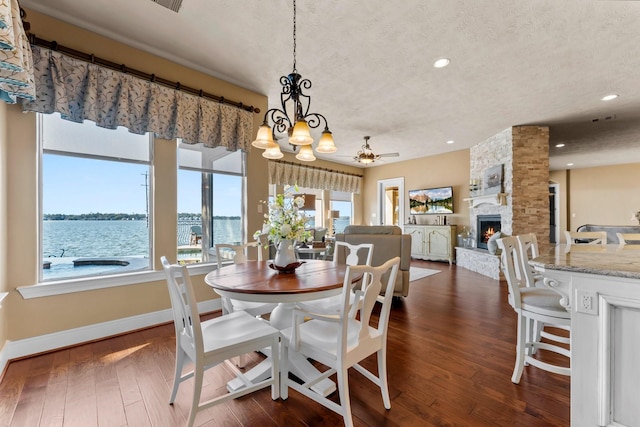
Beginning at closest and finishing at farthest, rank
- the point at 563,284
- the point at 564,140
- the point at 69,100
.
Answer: the point at 563,284 < the point at 69,100 < the point at 564,140

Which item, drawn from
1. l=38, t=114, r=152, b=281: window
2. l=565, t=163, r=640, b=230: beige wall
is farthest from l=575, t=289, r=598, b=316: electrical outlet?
l=565, t=163, r=640, b=230: beige wall

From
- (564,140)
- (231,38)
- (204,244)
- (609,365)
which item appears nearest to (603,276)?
(609,365)

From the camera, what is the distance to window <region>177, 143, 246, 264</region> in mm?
3211

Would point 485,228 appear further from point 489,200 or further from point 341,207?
point 341,207

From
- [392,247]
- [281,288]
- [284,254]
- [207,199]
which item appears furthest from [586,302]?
[207,199]

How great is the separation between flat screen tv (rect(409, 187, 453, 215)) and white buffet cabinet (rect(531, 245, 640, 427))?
19.4 ft

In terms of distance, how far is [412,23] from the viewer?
235 cm

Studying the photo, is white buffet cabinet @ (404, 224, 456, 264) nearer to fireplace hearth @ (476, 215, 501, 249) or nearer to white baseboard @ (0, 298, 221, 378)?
fireplace hearth @ (476, 215, 501, 249)

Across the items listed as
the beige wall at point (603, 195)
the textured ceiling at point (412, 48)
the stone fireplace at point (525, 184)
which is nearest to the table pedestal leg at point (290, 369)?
the textured ceiling at point (412, 48)

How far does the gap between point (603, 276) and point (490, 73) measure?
2797 millimetres

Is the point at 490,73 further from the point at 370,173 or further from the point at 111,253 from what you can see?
the point at 370,173

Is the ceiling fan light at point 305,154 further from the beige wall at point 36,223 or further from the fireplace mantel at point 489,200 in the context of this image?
the fireplace mantel at point 489,200

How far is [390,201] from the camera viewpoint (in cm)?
934

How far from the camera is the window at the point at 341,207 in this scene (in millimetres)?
8500
